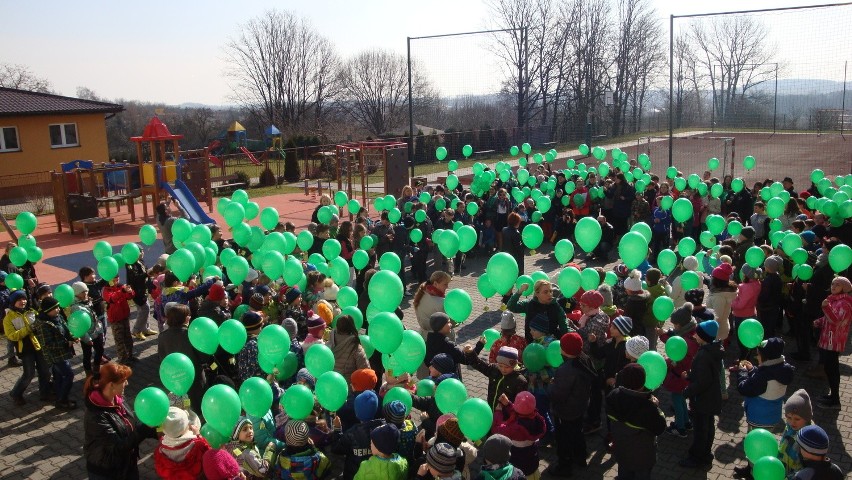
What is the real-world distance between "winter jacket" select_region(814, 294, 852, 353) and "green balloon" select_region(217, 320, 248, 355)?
570cm

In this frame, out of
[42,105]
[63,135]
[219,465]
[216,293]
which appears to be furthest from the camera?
[63,135]

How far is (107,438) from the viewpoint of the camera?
15.9ft

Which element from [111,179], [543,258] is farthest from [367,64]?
[543,258]

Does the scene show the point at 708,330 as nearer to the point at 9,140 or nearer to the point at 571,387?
the point at 571,387

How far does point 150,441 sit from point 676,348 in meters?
5.14

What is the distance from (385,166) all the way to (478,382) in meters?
11.5

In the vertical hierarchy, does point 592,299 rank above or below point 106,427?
above

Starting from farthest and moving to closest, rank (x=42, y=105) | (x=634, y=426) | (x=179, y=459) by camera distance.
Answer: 1. (x=42, y=105)
2. (x=634, y=426)
3. (x=179, y=459)

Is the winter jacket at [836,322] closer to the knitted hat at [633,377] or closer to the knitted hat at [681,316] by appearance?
the knitted hat at [681,316]

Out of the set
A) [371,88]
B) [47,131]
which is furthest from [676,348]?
[371,88]

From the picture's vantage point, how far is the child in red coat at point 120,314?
8.14 metres

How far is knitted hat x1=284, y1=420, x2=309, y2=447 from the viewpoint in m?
4.98

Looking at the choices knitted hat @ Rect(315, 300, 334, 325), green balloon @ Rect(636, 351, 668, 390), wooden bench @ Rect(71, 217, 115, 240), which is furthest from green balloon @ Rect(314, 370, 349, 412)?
wooden bench @ Rect(71, 217, 115, 240)

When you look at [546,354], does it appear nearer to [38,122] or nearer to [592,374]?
[592,374]
